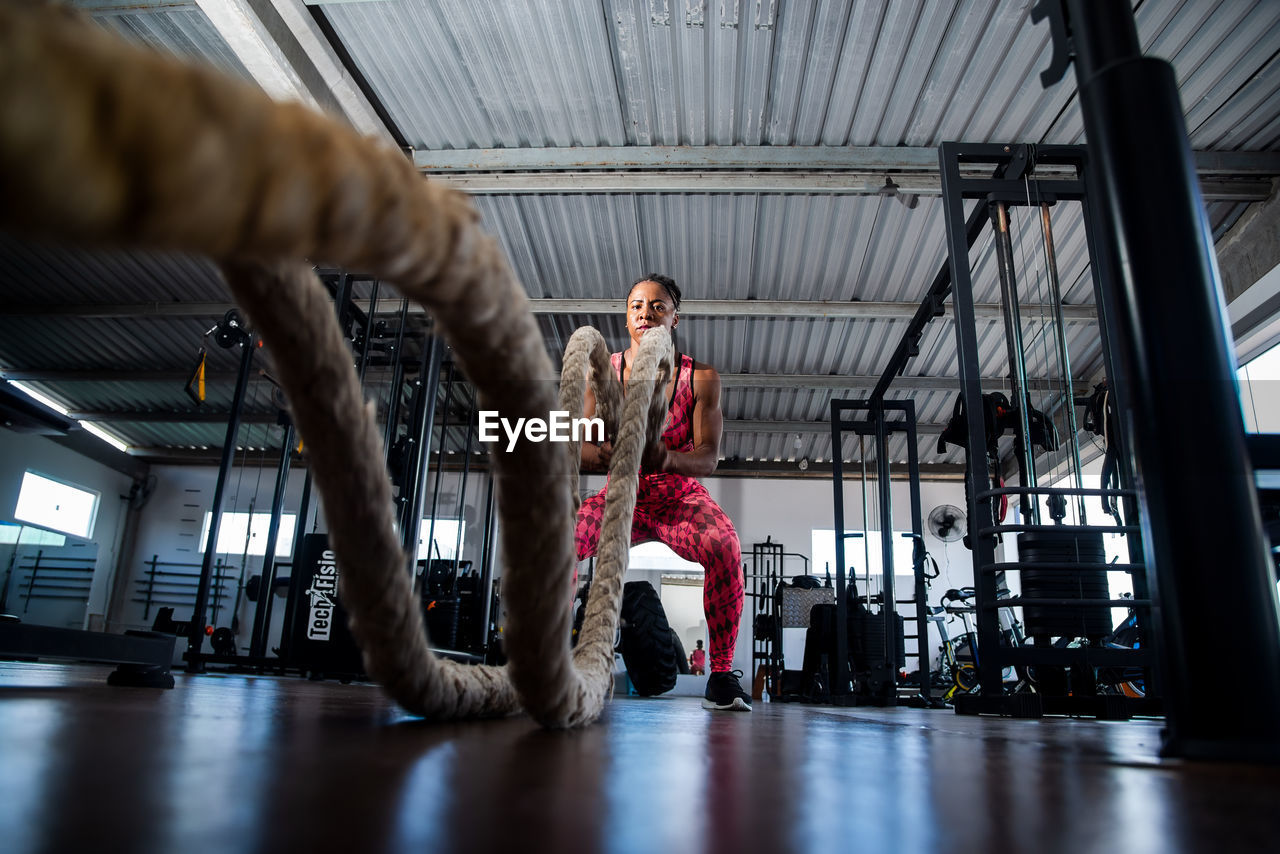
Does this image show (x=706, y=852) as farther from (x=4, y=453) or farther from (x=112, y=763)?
(x=4, y=453)

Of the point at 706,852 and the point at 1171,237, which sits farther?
the point at 1171,237

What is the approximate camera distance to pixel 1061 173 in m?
5.07

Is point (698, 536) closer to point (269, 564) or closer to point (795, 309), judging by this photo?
point (269, 564)

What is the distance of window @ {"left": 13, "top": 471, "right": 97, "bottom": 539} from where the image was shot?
34.1ft

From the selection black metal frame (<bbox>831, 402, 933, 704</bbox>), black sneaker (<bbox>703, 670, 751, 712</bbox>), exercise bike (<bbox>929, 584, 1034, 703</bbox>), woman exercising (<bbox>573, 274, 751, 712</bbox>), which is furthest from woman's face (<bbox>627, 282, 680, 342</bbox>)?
exercise bike (<bbox>929, 584, 1034, 703</bbox>)

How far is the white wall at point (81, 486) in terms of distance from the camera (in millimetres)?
10133

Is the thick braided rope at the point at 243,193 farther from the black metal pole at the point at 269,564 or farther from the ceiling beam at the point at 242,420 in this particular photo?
the ceiling beam at the point at 242,420

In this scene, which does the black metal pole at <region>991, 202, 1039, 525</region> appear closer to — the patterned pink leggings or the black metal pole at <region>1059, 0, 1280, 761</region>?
the patterned pink leggings

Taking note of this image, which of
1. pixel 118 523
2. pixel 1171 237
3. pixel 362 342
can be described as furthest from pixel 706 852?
pixel 118 523

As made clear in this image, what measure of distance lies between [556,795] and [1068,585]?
2660mm

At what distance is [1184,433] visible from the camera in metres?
0.73

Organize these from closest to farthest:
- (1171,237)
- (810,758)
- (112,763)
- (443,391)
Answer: (112,763) → (810,758) → (1171,237) → (443,391)

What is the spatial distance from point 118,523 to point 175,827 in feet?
45.0

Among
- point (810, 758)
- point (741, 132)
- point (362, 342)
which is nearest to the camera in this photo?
point (810, 758)
